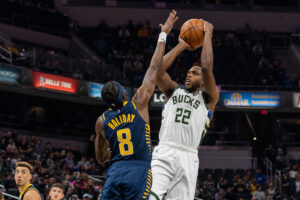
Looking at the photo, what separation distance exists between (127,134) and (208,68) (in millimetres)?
1363

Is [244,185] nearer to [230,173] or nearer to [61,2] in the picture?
[230,173]

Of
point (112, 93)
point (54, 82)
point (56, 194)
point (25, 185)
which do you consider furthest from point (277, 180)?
point (112, 93)

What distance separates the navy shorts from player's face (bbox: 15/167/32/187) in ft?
7.59

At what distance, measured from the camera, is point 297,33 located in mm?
31328

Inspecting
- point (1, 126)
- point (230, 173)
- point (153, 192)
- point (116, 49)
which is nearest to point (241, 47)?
point (116, 49)

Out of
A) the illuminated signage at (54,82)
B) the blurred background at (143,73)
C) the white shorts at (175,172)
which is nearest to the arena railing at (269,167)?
the blurred background at (143,73)

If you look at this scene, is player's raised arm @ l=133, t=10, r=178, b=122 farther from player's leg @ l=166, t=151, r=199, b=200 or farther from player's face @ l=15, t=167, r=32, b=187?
player's face @ l=15, t=167, r=32, b=187

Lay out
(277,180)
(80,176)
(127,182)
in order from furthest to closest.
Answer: (277,180) → (80,176) → (127,182)

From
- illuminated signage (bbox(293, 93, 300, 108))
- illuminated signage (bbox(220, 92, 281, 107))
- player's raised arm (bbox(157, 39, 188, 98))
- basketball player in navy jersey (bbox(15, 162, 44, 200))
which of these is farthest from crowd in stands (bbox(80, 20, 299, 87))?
player's raised arm (bbox(157, 39, 188, 98))

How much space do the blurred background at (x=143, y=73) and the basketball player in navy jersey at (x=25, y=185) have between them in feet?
35.5

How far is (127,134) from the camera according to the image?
5375 millimetres

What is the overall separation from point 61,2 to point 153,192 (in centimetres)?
2574

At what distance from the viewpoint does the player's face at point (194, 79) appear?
6438mm

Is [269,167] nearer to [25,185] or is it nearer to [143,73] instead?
[143,73]
